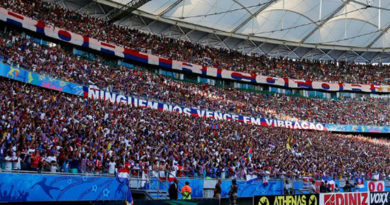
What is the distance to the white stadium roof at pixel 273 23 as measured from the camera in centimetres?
4244

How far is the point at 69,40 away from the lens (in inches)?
1404

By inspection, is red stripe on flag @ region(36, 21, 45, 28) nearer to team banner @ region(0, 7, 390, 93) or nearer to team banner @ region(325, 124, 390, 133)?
team banner @ region(0, 7, 390, 93)

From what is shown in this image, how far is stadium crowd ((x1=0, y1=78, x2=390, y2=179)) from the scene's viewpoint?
16.7 metres

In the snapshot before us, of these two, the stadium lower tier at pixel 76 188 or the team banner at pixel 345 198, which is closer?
the stadium lower tier at pixel 76 188

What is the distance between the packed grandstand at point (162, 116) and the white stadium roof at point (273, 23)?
1890 millimetres

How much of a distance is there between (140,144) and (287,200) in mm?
10623

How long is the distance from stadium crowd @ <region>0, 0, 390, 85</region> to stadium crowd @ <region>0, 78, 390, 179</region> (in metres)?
11.7

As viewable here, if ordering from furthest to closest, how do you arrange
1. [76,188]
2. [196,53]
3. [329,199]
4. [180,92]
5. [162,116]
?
[196,53] < [180,92] < [162,116] < [76,188] < [329,199]

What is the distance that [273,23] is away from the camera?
47.2 metres

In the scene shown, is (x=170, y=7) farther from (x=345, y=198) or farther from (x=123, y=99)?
(x=345, y=198)

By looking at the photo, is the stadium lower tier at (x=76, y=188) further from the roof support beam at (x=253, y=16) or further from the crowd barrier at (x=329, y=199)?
the roof support beam at (x=253, y=16)

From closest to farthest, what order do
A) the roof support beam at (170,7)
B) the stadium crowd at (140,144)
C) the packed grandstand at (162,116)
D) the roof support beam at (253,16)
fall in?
the stadium crowd at (140,144) < the packed grandstand at (162,116) < the roof support beam at (170,7) < the roof support beam at (253,16)

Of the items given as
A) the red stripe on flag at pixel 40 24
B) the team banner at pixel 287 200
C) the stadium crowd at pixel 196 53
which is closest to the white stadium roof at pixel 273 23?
the stadium crowd at pixel 196 53

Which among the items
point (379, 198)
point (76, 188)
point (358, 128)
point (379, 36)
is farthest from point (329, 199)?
point (379, 36)
